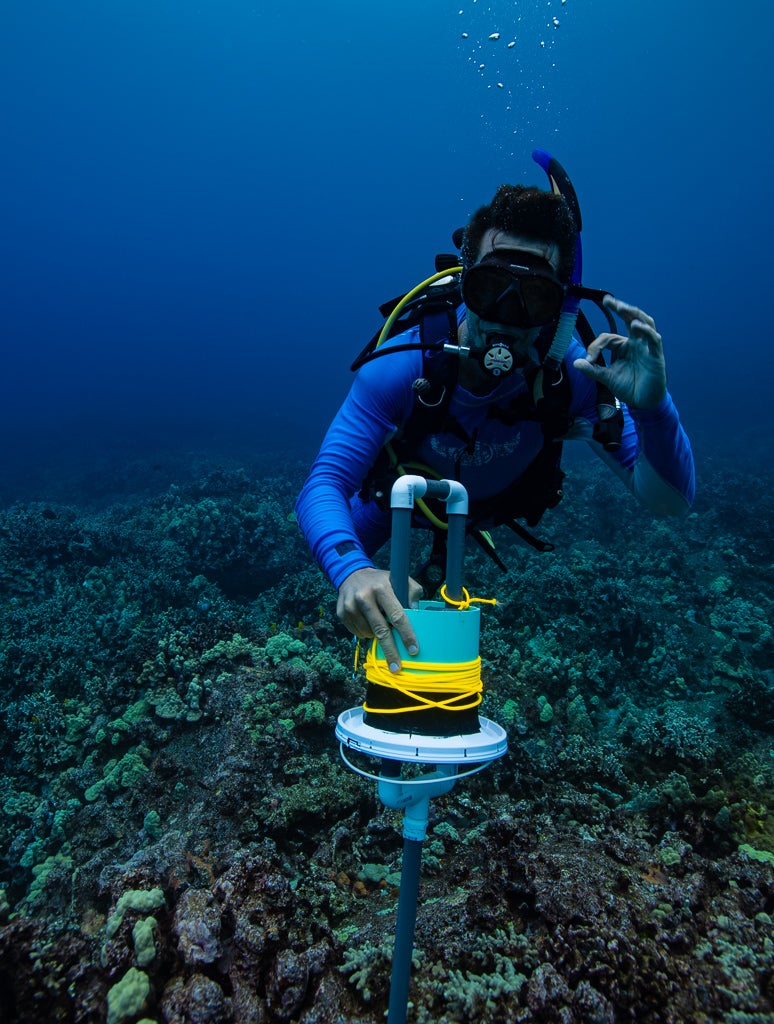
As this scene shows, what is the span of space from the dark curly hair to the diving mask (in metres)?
0.12

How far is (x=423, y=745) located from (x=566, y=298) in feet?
7.23

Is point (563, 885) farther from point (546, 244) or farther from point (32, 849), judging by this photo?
point (32, 849)

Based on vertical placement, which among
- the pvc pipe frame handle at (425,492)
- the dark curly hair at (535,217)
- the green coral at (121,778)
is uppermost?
the dark curly hair at (535,217)

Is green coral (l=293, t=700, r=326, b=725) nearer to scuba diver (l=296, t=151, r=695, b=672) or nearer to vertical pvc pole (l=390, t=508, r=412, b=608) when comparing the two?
scuba diver (l=296, t=151, r=695, b=672)

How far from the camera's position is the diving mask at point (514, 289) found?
8.45 ft

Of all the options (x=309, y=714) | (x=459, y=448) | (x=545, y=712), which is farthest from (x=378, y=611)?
(x=545, y=712)

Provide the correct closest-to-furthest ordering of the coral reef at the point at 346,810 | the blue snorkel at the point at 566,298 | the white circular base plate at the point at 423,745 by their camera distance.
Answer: the white circular base plate at the point at 423,745 → the coral reef at the point at 346,810 → the blue snorkel at the point at 566,298

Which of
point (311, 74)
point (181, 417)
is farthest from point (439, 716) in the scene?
point (311, 74)

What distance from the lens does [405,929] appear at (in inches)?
70.6

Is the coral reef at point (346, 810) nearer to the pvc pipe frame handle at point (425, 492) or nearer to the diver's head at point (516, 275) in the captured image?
the pvc pipe frame handle at point (425, 492)

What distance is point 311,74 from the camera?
99.1m

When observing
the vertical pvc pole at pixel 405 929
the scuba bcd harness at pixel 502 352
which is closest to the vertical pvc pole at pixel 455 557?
the scuba bcd harness at pixel 502 352

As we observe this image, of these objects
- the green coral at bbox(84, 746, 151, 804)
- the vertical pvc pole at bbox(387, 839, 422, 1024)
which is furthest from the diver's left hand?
the green coral at bbox(84, 746, 151, 804)

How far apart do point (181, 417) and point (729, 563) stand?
56.7 metres
